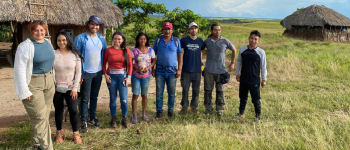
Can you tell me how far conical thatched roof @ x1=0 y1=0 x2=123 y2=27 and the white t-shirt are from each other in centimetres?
679

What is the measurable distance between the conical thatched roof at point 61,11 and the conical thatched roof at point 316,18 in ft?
51.6

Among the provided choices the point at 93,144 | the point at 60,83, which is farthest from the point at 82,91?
the point at 93,144

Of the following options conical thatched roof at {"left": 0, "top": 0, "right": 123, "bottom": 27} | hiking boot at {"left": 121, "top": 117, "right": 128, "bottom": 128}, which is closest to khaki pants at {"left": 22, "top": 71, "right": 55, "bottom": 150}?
hiking boot at {"left": 121, "top": 117, "right": 128, "bottom": 128}

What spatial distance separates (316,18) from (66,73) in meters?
21.8

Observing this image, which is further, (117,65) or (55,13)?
(55,13)

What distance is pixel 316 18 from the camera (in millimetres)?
20453

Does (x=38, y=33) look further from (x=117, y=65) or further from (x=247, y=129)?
(x=247, y=129)

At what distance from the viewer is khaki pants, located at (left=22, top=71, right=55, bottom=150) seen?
2.89 metres

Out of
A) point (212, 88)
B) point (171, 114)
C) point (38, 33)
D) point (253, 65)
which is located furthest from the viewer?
point (212, 88)

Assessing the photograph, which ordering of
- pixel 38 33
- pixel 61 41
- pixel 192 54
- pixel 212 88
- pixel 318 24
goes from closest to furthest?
pixel 38 33, pixel 61 41, pixel 192 54, pixel 212 88, pixel 318 24

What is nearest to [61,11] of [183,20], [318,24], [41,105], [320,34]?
[183,20]

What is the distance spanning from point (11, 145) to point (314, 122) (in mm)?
4350

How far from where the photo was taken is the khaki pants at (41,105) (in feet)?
9.48

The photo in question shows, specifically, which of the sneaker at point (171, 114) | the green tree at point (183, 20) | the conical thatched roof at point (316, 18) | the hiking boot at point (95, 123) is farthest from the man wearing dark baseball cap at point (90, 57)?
the conical thatched roof at point (316, 18)
